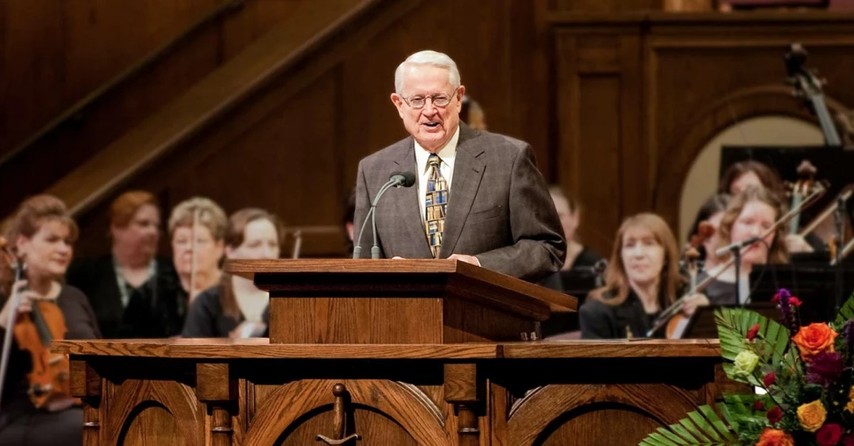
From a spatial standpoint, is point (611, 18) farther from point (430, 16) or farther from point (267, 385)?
point (267, 385)

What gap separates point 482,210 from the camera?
378cm

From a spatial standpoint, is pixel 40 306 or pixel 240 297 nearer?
pixel 40 306

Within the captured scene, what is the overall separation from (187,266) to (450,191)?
3.31m

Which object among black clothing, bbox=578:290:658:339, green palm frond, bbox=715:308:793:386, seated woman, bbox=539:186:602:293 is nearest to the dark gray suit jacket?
green palm frond, bbox=715:308:793:386

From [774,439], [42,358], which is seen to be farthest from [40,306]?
[774,439]

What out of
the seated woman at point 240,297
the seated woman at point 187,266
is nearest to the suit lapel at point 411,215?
the seated woman at point 240,297

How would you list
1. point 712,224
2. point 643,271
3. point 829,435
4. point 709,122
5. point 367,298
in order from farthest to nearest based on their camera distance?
1. point 709,122
2. point 712,224
3. point 643,271
4. point 367,298
5. point 829,435

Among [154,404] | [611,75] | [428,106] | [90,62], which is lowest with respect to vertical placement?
[154,404]

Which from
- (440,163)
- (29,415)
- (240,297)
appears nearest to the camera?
(440,163)

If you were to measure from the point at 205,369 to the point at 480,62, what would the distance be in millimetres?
5283

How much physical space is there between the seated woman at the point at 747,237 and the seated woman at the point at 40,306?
8.50 feet

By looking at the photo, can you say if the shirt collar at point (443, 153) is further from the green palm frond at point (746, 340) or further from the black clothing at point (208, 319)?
the black clothing at point (208, 319)

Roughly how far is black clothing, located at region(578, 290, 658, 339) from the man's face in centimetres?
241

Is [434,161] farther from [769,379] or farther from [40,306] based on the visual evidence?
[40,306]
